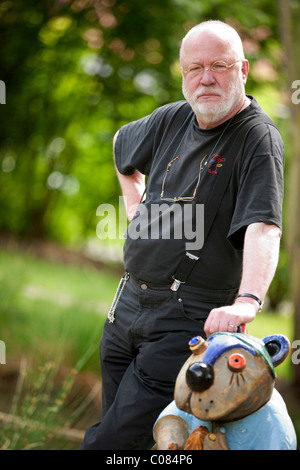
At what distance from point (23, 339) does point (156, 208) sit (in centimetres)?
287

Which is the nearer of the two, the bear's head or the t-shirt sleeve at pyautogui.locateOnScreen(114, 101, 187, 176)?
the bear's head

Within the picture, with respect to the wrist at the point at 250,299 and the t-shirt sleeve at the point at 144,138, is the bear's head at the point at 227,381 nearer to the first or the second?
the wrist at the point at 250,299

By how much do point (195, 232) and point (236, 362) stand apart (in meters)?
0.61

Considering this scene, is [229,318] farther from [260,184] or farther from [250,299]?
[260,184]

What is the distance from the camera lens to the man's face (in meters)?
1.91

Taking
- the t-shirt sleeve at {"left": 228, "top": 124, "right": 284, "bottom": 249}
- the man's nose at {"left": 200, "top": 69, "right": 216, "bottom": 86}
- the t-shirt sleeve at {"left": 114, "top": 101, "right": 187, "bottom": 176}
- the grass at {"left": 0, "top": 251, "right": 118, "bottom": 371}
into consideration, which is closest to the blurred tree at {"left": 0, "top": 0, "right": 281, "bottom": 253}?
the grass at {"left": 0, "top": 251, "right": 118, "bottom": 371}

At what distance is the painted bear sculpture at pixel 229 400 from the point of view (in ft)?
4.90

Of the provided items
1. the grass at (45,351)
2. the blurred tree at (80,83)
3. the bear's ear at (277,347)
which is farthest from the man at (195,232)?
the blurred tree at (80,83)

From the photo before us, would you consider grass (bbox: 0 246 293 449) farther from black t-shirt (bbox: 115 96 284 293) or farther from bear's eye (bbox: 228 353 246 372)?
bear's eye (bbox: 228 353 246 372)

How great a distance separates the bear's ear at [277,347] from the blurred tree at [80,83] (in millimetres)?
5228

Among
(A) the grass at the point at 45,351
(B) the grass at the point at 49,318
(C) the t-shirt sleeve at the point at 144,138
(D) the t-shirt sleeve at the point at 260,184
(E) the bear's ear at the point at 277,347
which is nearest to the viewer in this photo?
(E) the bear's ear at the point at 277,347

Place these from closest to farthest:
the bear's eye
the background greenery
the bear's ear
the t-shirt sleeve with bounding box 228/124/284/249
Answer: the bear's eye
the bear's ear
the t-shirt sleeve with bounding box 228/124/284/249
the background greenery
